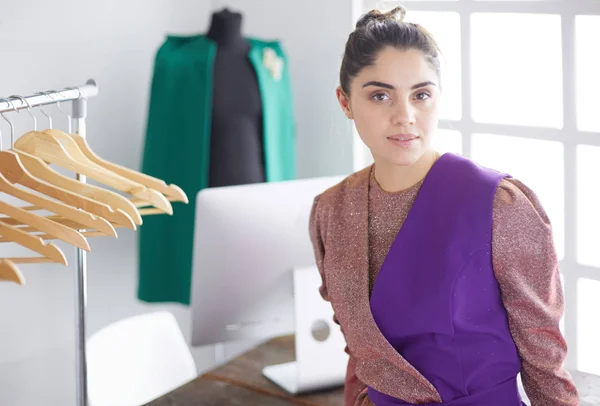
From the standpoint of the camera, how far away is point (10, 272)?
55.3 inches

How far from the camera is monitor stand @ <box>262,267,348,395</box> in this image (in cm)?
195

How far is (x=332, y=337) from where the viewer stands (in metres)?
2.02

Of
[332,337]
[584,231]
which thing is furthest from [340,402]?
[584,231]

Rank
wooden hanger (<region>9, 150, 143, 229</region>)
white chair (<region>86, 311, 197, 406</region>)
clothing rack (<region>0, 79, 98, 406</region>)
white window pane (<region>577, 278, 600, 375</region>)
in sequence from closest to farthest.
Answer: wooden hanger (<region>9, 150, 143, 229</region>)
clothing rack (<region>0, 79, 98, 406</region>)
white chair (<region>86, 311, 197, 406</region>)
white window pane (<region>577, 278, 600, 375</region>)

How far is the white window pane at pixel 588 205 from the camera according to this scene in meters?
2.52

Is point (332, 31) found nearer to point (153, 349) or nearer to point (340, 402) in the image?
point (153, 349)

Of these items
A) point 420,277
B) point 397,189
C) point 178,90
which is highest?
point 178,90

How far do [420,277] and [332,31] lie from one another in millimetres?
1777

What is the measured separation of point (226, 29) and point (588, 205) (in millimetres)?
1307

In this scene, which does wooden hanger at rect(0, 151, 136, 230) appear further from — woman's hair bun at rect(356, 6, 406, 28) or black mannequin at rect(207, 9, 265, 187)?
black mannequin at rect(207, 9, 265, 187)

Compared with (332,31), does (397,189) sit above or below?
below

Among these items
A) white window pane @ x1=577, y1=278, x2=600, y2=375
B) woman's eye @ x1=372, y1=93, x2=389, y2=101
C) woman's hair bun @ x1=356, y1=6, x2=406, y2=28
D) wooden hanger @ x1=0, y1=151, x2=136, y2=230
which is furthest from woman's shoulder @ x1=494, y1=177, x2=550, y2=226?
white window pane @ x1=577, y1=278, x2=600, y2=375

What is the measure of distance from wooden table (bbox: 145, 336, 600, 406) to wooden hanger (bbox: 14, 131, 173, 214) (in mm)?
418

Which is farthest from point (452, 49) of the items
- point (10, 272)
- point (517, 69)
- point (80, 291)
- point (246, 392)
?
point (10, 272)
